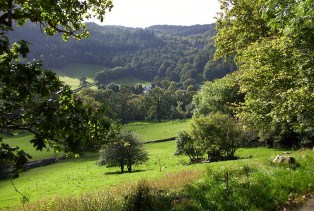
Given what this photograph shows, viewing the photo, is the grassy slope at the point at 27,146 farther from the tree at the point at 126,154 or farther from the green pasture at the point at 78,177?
the tree at the point at 126,154

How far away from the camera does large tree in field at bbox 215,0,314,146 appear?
1348cm

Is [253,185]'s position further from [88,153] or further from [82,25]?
[88,153]

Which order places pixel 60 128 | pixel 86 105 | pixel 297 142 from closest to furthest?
pixel 60 128 → pixel 86 105 → pixel 297 142

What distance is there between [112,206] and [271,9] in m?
10.9

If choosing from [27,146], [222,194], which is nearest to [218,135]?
[222,194]

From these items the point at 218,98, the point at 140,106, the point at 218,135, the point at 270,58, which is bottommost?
the point at 140,106

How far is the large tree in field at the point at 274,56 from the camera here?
13477mm

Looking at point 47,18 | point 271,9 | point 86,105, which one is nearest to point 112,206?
point 86,105

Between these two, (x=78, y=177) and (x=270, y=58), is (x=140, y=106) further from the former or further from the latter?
(x=270, y=58)

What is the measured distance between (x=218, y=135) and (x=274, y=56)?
80.3ft

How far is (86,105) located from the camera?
7.85 metres

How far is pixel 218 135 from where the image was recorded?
139 ft

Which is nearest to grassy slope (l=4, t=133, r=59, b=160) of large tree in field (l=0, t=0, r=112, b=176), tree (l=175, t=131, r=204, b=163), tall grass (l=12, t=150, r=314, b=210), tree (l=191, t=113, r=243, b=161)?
tree (l=175, t=131, r=204, b=163)

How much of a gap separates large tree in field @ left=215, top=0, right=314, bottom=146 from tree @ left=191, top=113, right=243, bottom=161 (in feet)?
46.9
